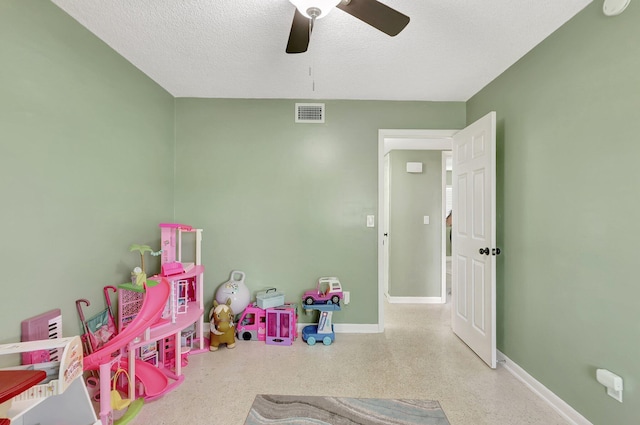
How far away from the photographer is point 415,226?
13.3 feet

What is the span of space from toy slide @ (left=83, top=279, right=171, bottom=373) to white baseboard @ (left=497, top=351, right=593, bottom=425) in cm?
267

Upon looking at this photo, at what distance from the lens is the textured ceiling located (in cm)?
162

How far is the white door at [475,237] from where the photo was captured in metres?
2.20

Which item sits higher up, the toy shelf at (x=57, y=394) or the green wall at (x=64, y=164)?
the green wall at (x=64, y=164)

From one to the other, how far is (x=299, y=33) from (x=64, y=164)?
1.65 meters

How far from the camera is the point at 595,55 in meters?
1.54

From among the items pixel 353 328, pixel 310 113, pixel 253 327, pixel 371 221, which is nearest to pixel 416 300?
pixel 353 328

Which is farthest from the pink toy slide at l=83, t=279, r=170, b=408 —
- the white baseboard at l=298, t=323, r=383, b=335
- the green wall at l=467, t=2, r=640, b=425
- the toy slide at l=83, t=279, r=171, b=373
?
the green wall at l=467, t=2, r=640, b=425

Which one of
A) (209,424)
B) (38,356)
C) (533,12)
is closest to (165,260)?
(38,356)

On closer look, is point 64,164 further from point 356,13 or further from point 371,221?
point 371,221

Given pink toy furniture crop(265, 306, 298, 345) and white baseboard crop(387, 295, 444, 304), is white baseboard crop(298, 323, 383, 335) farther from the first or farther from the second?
white baseboard crop(387, 295, 444, 304)

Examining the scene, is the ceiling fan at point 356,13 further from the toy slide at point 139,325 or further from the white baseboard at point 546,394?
the white baseboard at point 546,394

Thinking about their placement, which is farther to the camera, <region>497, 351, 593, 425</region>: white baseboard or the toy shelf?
<region>497, 351, 593, 425</region>: white baseboard

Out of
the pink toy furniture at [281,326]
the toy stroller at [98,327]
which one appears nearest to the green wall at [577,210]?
the pink toy furniture at [281,326]
